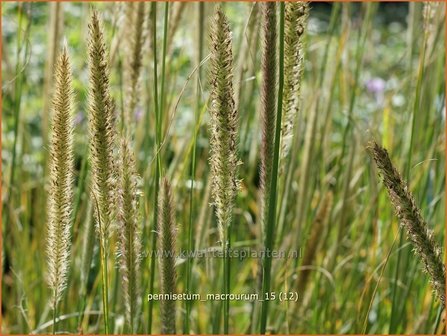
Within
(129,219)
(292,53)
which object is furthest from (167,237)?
(292,53)

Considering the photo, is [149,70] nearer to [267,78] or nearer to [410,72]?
[410,72]

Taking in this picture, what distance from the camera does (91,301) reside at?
5.32 feet

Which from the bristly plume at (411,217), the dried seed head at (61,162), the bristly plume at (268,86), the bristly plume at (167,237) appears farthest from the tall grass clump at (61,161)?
the bristly plume at (411,217)

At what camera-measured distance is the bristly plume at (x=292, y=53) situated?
3.11 ft

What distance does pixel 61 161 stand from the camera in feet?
3.05

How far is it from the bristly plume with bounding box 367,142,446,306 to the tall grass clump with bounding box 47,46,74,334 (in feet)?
1.20

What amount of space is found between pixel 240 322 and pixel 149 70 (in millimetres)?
768

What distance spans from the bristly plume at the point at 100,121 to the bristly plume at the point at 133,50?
341 mm

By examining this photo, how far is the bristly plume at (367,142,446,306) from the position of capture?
83 centimetres

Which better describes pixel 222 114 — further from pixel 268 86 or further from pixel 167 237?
pixel 167 237

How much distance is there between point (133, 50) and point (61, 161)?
41 cm

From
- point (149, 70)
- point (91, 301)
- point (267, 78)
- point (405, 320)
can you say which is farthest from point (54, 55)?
point (405, 320)

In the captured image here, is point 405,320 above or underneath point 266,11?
underneath

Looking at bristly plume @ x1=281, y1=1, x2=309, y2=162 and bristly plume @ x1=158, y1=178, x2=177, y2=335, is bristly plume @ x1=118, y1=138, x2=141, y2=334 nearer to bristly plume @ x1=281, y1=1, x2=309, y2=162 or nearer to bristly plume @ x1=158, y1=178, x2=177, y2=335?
bristly plume @ x1=158, y1=178, x2=177, y2=335
